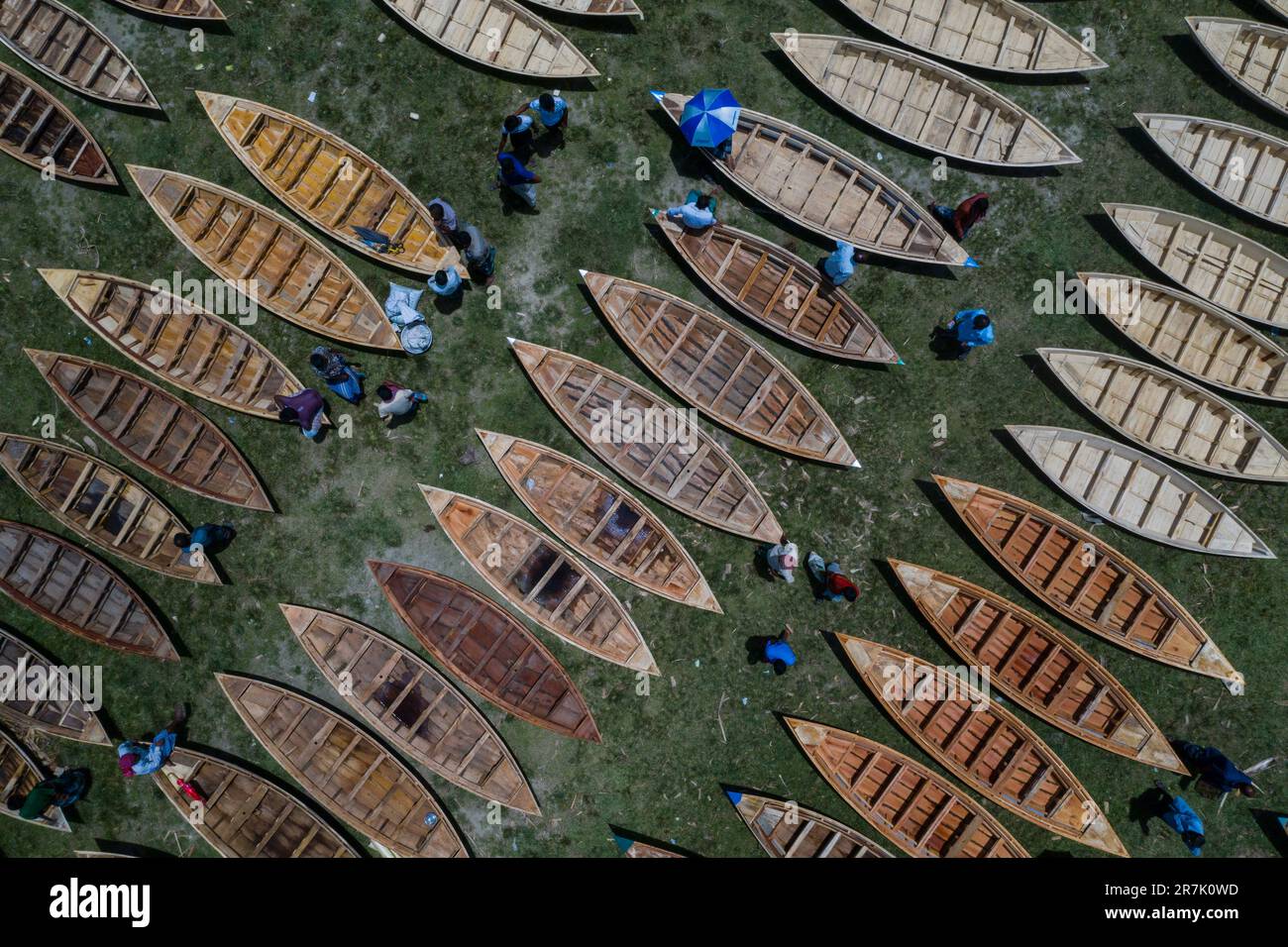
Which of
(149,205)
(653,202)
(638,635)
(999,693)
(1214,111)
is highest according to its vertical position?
(1214,111)

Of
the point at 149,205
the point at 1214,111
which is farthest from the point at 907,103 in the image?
the point at 149,205

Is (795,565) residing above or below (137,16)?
below

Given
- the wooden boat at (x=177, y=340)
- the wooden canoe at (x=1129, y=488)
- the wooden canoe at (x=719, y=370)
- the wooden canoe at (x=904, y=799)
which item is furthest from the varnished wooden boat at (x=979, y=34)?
the wooden boat at (x=177, y=340)

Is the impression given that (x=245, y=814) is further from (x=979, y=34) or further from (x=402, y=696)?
(x=979, y=34)

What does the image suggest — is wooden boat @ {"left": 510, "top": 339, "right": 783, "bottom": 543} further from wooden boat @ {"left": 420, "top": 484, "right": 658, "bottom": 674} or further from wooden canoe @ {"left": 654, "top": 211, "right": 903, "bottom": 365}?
wooden canoe @ {"left": 654, "top": 211, "right": 903, "bottom": 365}

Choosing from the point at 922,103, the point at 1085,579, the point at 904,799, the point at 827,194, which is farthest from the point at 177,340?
the point at 1085,579

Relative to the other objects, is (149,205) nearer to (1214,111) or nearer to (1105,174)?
(1105,174)
